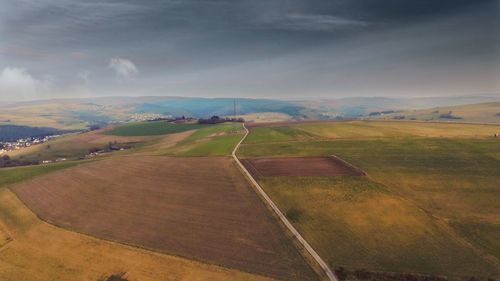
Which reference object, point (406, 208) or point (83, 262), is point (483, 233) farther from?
point (83, 262)

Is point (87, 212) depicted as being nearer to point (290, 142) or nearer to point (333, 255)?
point (333, 255)

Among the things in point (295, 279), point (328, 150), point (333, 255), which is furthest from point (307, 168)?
point (295, 279)

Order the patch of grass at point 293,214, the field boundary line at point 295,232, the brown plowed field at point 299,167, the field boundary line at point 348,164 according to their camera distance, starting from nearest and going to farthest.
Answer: the field boundary line at point 295,232 < the patch of grass at point 293,214 < the brown plowed field at point 299,167 < the field boundary line at point 348,164

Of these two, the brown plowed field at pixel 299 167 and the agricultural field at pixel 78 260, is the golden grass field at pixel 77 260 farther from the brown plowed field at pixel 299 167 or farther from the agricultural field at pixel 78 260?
the brown plowed field at pixel 299 167

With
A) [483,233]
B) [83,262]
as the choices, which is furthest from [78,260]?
[483,233]

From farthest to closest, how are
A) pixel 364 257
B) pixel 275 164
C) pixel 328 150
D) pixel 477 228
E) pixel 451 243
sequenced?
Answer: 1. pixel 328 150
2. pixel 275 164
3. pixel 477 228
4. pixel 451 243
5. pixel 364 257

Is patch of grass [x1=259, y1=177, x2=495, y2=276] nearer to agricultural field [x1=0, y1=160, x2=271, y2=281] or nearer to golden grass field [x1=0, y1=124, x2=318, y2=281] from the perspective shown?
agricultural field [x1=0, y1=160, x2=271, y2=281]

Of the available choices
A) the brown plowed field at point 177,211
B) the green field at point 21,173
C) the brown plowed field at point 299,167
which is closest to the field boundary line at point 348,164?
the brown plowed field at point 299,167
